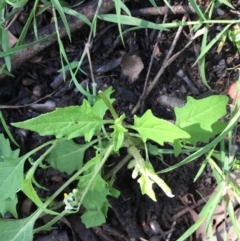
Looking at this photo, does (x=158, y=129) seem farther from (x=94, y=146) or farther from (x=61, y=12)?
(x=61, y=12)

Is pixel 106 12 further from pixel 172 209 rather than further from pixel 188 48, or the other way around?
pixel 172 209

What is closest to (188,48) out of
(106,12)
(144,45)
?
(144,45)

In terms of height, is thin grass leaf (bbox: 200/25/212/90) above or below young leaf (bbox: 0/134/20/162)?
above

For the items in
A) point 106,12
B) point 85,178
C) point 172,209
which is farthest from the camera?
point 172,209

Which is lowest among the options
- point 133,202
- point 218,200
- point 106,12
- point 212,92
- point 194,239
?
point 194,239

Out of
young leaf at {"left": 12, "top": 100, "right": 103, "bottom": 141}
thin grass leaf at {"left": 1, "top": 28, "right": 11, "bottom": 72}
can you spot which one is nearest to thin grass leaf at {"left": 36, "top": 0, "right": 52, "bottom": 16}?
A: thin grass leaf at {"left": 1, "top": 28, "right": 11, "bottom": 72}

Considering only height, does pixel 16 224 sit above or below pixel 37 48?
below

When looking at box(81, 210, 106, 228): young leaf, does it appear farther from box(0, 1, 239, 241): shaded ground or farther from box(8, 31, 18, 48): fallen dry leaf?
box(8, 31, 18, 48): fallen dry leaf
